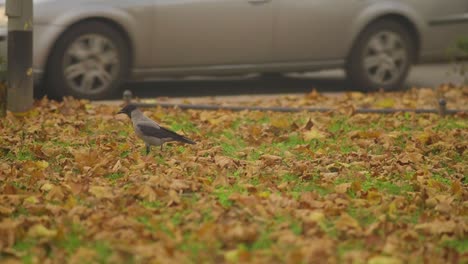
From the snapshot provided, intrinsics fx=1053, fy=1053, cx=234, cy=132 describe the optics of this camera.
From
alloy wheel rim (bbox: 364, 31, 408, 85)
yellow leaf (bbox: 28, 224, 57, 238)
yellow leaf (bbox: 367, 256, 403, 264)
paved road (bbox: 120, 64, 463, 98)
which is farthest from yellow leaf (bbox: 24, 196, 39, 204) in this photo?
alloy wheel rim (bbox: 364, 31, 408, 85)

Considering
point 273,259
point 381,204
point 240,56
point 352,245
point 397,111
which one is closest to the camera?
point 273,259

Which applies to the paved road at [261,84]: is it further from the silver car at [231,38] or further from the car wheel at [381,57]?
the silver car at [231,38]

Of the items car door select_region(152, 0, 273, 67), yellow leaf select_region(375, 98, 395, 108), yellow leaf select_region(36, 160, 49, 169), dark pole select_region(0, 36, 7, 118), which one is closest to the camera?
yellow leaf select_region(36, 160, 49, 169)

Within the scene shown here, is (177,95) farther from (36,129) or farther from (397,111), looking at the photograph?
(36,129)

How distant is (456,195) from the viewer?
19.0 feet

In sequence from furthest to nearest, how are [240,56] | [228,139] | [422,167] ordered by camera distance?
[240,56] < [228,139] < [422,167]

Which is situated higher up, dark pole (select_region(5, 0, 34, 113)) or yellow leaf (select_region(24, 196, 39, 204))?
dark pole (select_region(5, 0, 34, 113))

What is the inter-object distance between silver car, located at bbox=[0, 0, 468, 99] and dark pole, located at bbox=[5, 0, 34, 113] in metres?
1.31

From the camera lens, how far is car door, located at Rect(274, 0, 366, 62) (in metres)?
11.2

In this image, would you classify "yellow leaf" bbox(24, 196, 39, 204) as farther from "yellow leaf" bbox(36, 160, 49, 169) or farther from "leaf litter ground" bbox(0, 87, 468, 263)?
"yellow leaf" bbox(36, 160, 49, 169)

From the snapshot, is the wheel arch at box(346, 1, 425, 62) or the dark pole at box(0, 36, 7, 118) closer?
the dark pole at box(0, 36, 7, 118)

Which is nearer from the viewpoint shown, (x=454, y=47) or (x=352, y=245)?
(x=352, y=245)

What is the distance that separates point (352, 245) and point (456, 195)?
1326 mm

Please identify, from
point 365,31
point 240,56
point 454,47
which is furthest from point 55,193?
point 454,47
